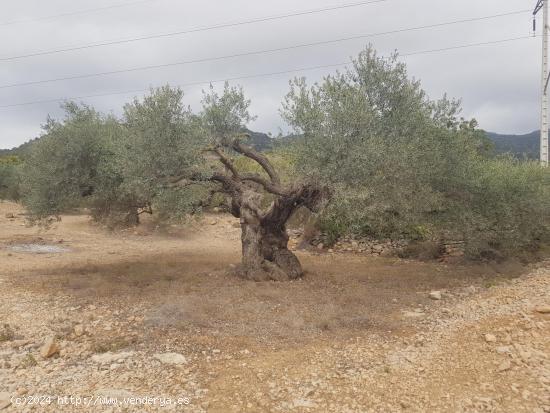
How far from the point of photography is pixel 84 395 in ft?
20.4

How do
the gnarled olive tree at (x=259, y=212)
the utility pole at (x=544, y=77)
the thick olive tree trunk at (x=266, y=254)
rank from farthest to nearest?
the utility pole at (x=544, y=77) < the thick olive tree trunk at (x=266, y=254) < the gnarled olive tree at (x=259, y=212)

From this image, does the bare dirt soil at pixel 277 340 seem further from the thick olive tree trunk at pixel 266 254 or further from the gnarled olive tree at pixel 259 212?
the gnarled olive tree at pixel 259 212

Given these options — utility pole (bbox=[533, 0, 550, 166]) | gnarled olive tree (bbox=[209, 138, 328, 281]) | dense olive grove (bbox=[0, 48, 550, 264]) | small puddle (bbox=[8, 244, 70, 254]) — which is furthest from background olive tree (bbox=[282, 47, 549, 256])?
small puddle (bbox=[8, 244, 70, 254])

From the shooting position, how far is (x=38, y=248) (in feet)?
63.0

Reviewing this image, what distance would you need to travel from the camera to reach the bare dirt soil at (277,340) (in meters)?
6.16

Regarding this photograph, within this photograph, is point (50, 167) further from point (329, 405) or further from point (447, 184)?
point (447, 184)

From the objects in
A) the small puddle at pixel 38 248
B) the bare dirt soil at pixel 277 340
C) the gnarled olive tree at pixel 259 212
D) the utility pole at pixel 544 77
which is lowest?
the bare dirt soil at pixel 277 340

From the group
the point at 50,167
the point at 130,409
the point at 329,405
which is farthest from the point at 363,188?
the point at 50,167

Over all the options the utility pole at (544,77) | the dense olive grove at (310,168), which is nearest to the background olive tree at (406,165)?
the dense olive grove at (310,168)

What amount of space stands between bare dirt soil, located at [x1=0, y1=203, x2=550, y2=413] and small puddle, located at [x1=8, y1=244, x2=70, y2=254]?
415 centimetres

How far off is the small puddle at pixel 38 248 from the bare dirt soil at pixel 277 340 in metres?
4.15

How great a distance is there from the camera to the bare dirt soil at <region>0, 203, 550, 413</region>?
6160 millimetres

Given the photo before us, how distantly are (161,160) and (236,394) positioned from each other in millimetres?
6659

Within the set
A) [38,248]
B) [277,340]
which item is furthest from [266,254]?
[38,248]
